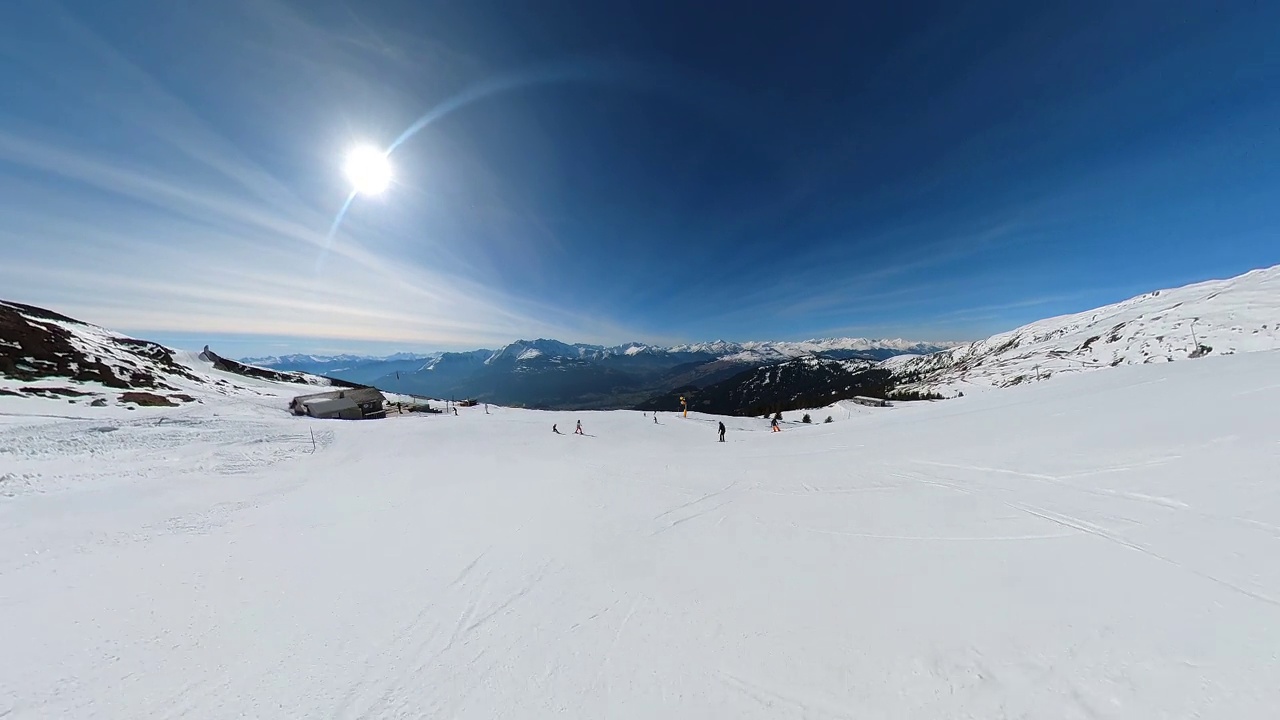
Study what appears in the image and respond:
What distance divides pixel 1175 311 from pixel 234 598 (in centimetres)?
20658

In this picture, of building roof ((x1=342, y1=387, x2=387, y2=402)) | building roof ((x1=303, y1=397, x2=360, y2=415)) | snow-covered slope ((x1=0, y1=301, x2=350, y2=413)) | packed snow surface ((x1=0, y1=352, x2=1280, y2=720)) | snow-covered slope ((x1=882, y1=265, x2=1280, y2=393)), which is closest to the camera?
packed snow surface ((x1=0, y1=352, x2=1280, y2=720))

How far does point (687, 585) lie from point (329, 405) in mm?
40409

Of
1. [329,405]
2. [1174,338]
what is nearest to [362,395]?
[329,405]

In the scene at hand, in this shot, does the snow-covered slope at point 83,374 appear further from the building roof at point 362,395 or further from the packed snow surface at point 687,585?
the packed snow surface at point 687,585

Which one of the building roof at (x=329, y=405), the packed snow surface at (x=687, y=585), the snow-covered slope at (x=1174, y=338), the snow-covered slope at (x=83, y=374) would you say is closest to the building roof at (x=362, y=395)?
the building roof at (x=329, y=405)

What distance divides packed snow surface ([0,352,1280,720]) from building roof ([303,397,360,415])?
20712mm

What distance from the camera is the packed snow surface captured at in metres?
4.70

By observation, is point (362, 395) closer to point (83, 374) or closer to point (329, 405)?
point (329, 405)

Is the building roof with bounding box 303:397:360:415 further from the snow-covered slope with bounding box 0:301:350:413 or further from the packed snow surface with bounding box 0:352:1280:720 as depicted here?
the packed snow surface with bounding box 0:352:1280:720

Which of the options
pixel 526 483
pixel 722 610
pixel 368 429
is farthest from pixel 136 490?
pixel 722 610

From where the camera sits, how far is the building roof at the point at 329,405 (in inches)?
1332

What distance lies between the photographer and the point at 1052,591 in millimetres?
5797

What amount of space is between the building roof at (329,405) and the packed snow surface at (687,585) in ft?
68.0

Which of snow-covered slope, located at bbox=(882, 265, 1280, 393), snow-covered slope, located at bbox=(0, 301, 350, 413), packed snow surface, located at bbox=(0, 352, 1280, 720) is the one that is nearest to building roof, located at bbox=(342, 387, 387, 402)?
snow-covered slope, located at bbox=(0, 301, 350, 413)
